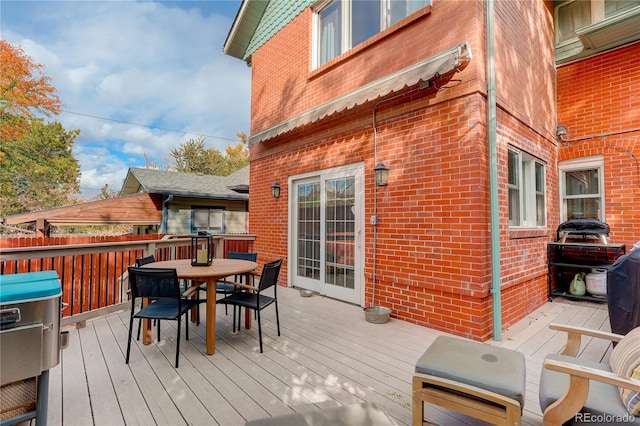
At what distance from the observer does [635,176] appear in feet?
17.1

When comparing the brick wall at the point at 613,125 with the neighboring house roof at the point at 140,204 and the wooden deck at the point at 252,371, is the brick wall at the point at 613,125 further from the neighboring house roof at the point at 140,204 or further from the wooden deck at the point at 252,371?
the neighboring house roof at the point at 140,204

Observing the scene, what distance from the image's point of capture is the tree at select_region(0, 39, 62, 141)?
16.4m

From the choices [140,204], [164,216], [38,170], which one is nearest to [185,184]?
[164,216]

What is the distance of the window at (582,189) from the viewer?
5.70 metres

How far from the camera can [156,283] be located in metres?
2.95

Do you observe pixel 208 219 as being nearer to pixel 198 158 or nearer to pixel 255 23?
pixel 255 23

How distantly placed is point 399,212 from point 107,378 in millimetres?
3858

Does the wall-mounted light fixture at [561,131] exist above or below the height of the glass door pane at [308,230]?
above

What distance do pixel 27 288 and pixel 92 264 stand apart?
4362 millimetres

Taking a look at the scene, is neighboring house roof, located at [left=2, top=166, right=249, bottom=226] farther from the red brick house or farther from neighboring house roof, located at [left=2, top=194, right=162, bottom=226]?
the red brick house

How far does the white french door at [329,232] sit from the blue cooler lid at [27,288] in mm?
3940

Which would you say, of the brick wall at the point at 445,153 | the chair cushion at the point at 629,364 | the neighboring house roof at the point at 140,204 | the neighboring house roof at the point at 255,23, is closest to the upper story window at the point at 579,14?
the brick wall at the point at 445,153

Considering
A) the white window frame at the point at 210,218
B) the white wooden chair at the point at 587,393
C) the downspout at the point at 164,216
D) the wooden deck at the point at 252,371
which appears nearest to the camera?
the white wooden chair at the point at 587,393

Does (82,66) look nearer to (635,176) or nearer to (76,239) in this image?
(76,239)
